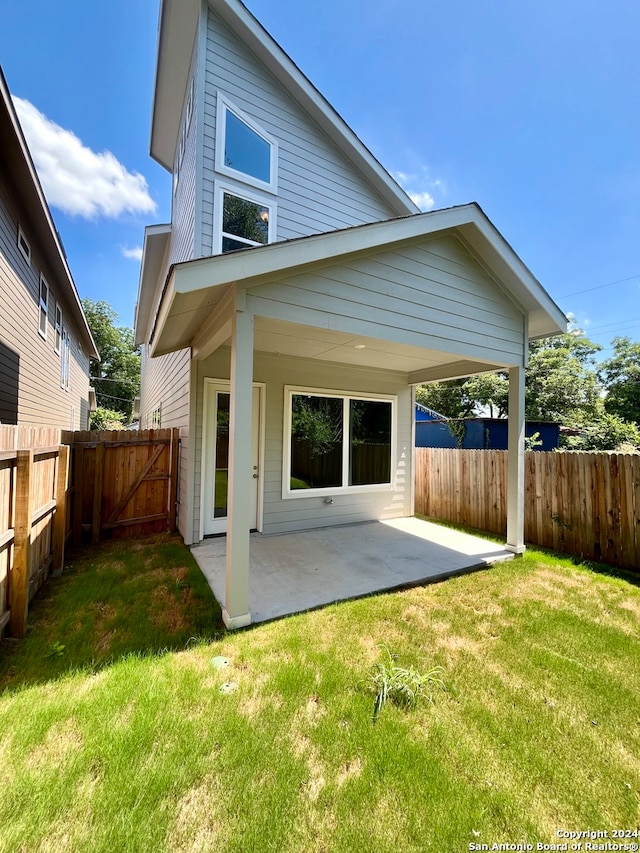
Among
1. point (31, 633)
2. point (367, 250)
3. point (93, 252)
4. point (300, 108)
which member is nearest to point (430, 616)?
point (31, 633)

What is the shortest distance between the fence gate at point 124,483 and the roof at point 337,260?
5.67ft

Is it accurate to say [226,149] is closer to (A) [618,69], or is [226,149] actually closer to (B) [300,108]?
(B) [300,108]

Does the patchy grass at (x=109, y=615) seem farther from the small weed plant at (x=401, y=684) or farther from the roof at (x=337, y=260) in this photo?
the roof at (x=337, y=260)

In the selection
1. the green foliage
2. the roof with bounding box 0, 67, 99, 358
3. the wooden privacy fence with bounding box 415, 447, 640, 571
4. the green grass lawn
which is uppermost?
the roof with bounding box 0, 67, 99, 358

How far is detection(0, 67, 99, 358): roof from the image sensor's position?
4.79 metres

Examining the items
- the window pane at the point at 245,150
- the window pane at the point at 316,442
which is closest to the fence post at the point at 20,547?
the window pane at the point at 316,442

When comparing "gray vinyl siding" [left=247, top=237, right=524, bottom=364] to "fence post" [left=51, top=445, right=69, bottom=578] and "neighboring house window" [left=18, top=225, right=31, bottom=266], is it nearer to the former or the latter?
"fence post" [left=51, top=445, right=69, bottom=578]

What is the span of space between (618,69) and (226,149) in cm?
957

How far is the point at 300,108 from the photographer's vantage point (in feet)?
21.2

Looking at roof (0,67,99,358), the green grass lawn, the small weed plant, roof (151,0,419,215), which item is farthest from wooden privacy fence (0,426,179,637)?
roof (151,0,419,215)

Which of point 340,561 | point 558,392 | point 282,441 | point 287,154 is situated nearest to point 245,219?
point 287,154

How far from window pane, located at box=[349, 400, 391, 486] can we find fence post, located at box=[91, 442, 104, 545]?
420cm

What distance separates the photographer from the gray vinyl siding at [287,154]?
5324 millimetres

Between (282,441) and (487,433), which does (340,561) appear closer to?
(282,441)
